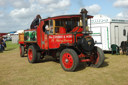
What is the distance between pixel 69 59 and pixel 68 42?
0.77 metres

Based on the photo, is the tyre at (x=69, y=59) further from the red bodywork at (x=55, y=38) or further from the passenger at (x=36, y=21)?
the passenger at (x=36, y=21)

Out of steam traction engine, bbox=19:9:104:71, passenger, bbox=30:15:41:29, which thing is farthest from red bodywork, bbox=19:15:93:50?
passenger, bbox=30:15:41:29

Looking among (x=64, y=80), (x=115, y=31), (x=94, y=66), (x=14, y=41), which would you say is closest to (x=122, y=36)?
(x=115, y=31)

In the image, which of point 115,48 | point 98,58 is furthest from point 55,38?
point 115,48

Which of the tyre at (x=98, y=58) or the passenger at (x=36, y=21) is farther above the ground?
the passenger at (x=36, y=21)

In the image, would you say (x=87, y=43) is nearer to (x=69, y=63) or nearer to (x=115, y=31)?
(x=69, y=63)

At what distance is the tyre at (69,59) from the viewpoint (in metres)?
6.14

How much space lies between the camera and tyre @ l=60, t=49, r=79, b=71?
614cm

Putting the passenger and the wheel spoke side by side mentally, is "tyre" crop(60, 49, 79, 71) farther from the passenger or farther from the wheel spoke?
the passenger

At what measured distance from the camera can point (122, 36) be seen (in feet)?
39.6

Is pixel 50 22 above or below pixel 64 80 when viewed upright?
above

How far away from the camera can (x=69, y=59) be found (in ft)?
20.9

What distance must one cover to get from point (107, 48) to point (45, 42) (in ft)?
18.1

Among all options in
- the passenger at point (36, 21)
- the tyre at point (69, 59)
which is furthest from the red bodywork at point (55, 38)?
the passenger at point (36, 21)
